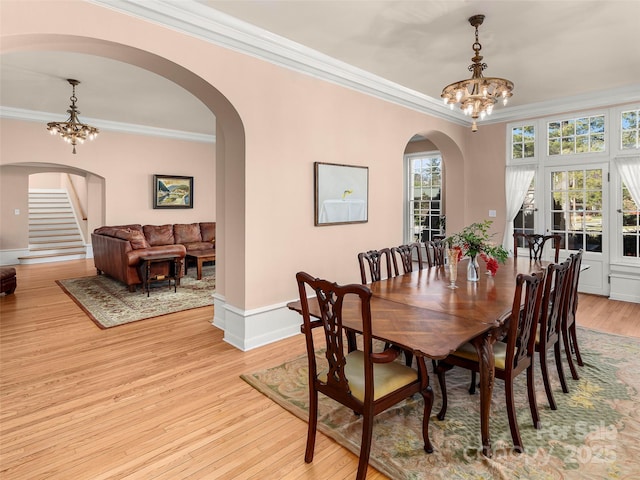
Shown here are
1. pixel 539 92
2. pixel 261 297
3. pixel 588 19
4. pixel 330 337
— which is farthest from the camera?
pixel 539 92

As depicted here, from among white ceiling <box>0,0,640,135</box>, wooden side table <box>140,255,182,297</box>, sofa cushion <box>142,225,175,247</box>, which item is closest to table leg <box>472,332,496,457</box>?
white ceiling <box>0,0,640,135</box>

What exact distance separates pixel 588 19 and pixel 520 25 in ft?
1.82

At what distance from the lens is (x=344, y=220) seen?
4.37 metres

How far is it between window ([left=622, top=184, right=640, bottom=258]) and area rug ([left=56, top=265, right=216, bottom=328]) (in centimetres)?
605

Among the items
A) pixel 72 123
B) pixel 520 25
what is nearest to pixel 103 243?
pixel 72 123

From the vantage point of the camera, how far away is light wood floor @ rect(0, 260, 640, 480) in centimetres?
192

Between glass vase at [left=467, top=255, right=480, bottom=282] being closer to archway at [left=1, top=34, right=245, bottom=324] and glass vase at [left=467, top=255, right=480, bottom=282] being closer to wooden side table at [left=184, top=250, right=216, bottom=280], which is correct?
archway at [left=1, top=34, right=245, bottom=324]

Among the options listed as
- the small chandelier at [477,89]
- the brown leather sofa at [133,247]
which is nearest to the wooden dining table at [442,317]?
the small chandelier at [477,89]

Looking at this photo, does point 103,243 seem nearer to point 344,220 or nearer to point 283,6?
point 344,220

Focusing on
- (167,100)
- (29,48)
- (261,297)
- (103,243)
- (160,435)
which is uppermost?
(167,100)

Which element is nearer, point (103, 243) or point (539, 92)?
point (539, 92)

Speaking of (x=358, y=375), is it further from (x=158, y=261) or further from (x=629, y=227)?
(x=629, y=227)

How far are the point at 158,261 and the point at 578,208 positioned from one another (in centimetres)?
662

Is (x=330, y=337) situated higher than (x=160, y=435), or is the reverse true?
(x=330, y=337)
